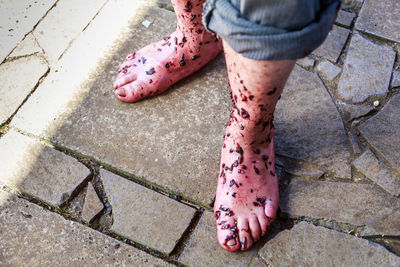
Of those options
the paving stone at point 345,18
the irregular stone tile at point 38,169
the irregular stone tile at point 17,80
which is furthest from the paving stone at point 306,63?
the irregular stone tile at point 17,80

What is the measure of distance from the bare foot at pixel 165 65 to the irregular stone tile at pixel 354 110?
58 centimetres

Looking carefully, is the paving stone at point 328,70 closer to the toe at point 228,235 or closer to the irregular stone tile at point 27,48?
the toe at point 228,235

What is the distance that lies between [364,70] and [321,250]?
80cm

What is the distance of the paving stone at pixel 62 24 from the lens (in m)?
1.79

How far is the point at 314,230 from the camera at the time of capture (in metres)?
1.31

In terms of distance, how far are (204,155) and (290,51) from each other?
73 cm

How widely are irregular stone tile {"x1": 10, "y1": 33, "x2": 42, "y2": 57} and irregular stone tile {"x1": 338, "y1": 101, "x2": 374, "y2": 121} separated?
52.4 inches

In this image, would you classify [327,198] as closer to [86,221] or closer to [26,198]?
[86,221]

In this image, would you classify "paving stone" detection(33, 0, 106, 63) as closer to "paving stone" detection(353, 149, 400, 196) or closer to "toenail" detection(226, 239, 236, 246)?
"toenail" detection(226, 239, 236, 246)

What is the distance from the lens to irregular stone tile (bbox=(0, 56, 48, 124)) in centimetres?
163

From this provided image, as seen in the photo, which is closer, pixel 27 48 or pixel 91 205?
pixel 91 205

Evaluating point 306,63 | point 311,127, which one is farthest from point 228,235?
point 306,63

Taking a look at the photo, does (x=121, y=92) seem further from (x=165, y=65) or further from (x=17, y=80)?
(x=17, y=80)

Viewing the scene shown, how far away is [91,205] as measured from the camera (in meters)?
1.39
